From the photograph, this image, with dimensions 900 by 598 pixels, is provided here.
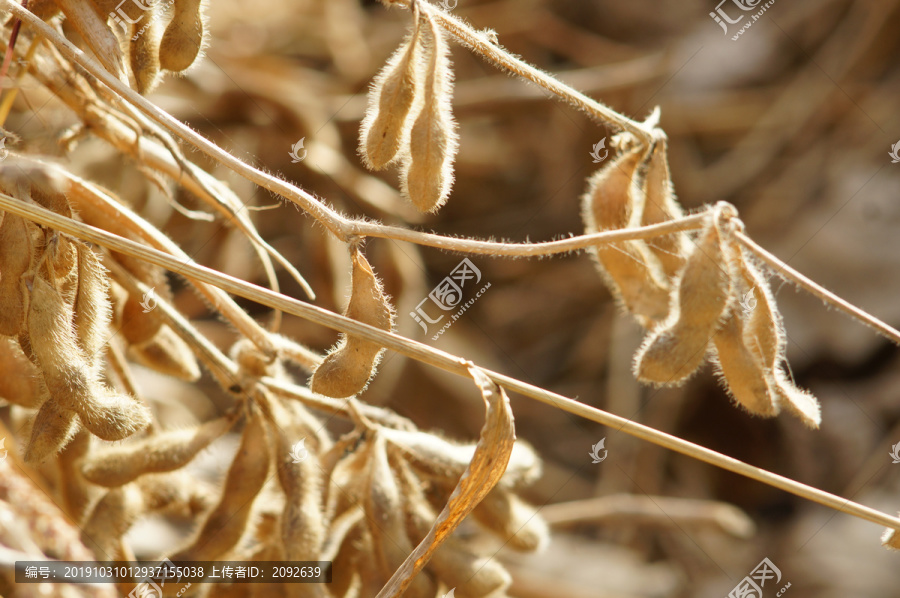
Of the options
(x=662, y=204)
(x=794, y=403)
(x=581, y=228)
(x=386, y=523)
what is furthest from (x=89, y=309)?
(x=581, y=228)

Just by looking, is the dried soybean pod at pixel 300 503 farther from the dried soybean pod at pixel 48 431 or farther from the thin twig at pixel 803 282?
the thin twig at pixel 803 282

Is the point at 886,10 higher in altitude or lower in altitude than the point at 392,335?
higher

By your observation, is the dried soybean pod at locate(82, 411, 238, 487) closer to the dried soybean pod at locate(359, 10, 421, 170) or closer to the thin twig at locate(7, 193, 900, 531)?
the thin twig at locate(7, 193, 900, 531)

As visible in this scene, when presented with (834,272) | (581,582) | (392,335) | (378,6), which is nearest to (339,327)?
(392,335)

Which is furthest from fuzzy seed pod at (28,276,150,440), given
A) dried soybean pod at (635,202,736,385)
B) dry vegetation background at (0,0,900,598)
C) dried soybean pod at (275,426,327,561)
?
dry vegetation background at (0,0,900,598)

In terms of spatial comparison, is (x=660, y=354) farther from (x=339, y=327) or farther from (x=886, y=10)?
(x=886, y=10)

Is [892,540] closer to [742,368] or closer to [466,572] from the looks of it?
[742,368]
